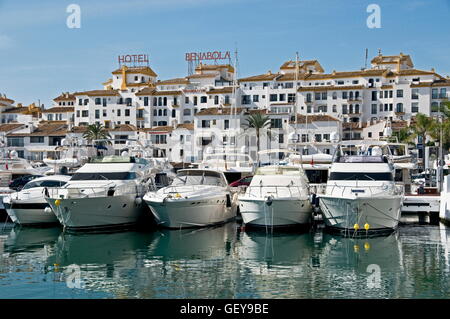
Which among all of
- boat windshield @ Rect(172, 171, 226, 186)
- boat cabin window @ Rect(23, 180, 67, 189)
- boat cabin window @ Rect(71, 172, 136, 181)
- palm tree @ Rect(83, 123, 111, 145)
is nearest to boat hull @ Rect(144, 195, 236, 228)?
boat windshield @ Rect(172, 171, 226, 186)

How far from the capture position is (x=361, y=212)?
2703cm

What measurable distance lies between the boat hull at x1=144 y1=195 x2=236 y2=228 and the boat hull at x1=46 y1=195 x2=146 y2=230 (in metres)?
1.46

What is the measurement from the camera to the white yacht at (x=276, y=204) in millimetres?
28141

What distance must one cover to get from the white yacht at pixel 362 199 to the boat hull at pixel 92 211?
9.88m

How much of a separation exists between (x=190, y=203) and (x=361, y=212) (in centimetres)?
807

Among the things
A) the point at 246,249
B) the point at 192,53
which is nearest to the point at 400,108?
the point at 192,53

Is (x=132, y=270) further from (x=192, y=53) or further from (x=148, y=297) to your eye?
(x=192, y=53)

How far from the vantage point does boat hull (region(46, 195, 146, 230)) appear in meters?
28.0

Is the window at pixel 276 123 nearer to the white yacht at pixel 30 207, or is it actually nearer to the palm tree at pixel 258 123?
the palm tree at pixel 258 123

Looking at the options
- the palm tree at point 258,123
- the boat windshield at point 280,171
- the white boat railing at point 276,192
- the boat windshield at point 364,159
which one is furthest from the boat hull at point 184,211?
the palm tree at point 258,123

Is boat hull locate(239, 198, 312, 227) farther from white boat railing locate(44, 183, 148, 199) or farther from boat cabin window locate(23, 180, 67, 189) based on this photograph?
boat cabin window locate(23, 180, 67, 189)

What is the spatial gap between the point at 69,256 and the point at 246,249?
718 cm

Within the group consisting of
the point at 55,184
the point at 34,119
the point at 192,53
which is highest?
the point at 192,53

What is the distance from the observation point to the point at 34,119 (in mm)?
108375
